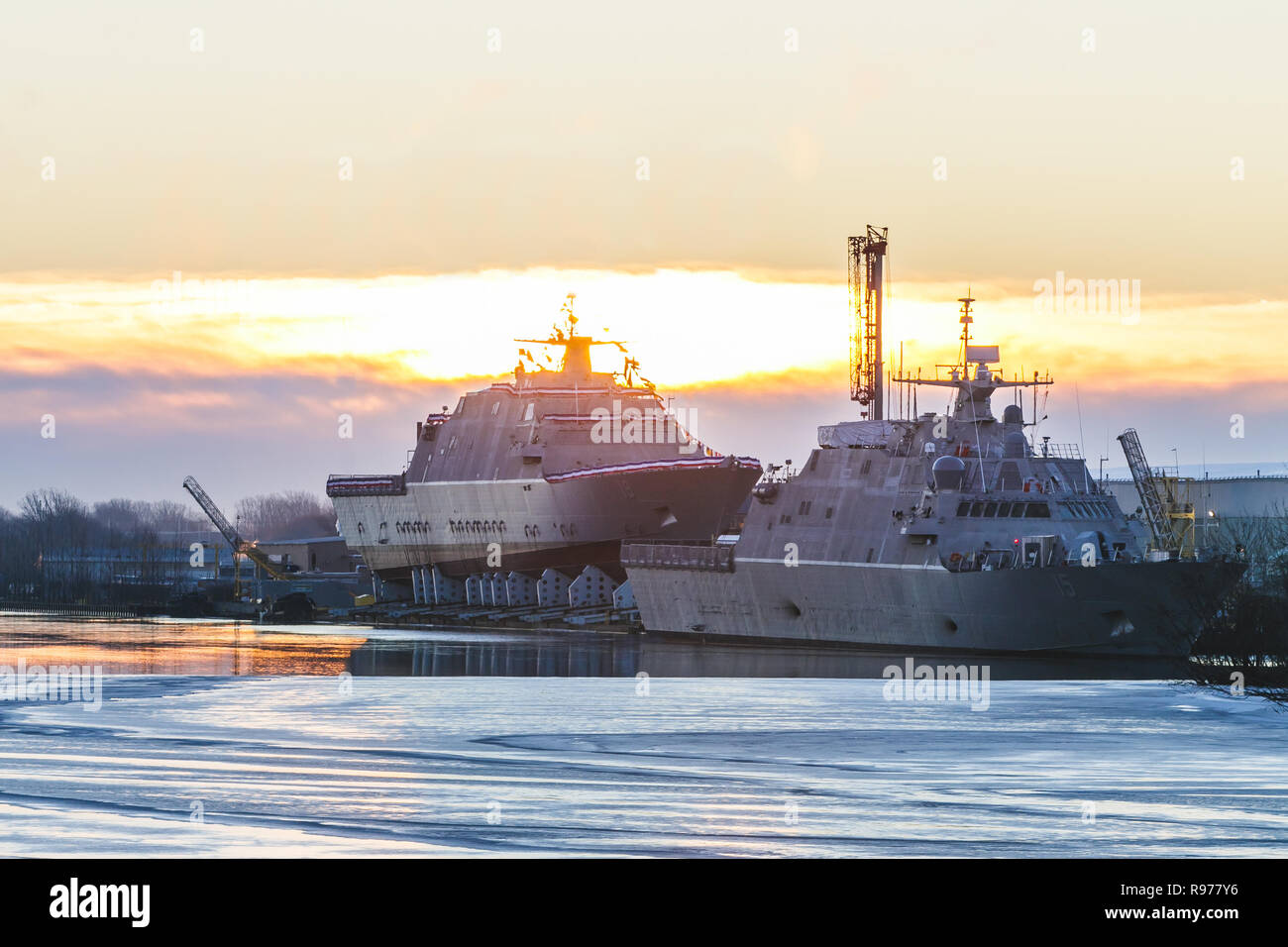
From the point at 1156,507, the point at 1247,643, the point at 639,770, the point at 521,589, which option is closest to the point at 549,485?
the point at 521,589

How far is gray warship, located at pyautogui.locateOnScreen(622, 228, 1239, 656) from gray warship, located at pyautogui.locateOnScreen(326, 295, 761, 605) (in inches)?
785

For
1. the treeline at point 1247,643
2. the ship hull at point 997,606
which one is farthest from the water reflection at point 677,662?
the treeline at point 1247,643

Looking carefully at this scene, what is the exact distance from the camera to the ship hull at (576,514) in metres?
84.3

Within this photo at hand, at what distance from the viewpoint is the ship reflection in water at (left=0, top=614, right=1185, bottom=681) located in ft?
159

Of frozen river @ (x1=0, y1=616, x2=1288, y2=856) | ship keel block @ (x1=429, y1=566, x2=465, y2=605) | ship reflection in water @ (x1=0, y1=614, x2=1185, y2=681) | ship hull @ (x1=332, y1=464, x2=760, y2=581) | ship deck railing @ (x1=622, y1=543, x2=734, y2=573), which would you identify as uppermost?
ship hull @ (x1=332, y1=464, x2=760, y2=581)

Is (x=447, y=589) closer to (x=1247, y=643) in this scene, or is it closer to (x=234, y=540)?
(x=234, y=540)

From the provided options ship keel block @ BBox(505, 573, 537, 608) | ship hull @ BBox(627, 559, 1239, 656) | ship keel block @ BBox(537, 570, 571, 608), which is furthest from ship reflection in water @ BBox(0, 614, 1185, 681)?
ship keel block @ BBox(505, 573, 537, 608)

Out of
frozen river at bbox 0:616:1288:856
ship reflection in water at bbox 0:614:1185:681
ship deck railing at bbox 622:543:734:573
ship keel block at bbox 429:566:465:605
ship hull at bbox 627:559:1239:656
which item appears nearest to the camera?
frozen river at bbox 0:616:1288:856

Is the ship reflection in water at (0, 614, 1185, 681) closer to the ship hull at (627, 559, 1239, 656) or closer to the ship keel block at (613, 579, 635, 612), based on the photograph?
the ship hull at (627, 559, 1239, 656)

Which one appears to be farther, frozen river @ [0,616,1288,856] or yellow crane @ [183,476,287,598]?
yellow crane @ [183,476,287,598]

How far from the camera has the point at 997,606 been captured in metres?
51.2

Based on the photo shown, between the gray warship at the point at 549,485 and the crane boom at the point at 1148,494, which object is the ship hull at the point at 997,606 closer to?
the crane boom at the point at 1148,494

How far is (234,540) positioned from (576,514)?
43524mm
